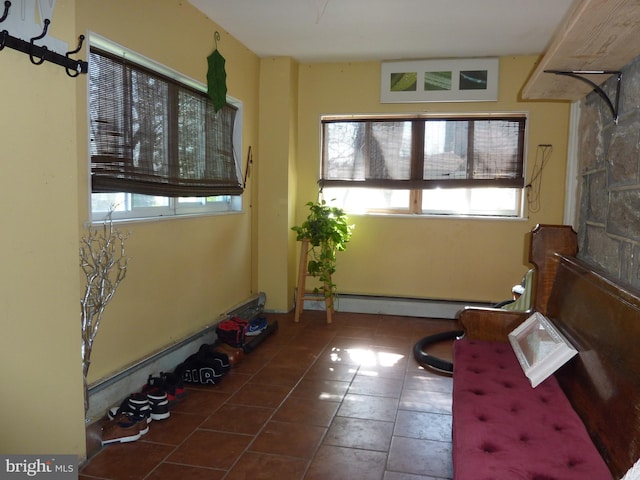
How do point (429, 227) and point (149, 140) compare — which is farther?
point (429, 227)

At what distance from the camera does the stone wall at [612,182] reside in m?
1.97

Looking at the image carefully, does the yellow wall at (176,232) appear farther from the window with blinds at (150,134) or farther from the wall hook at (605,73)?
the wall hook at (605,73)

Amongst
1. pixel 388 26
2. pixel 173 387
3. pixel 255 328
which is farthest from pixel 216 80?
pixel 173 387

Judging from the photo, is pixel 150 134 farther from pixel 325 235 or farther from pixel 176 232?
pixel 325 235

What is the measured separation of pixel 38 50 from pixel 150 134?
54.5 inches

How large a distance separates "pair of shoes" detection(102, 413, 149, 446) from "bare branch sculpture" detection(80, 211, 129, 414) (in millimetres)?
226

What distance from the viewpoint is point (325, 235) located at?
505cm

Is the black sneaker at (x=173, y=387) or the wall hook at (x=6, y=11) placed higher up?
the wall hook at (x=6, y=11)

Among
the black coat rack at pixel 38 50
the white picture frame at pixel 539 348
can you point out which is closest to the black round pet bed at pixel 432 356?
the white picture frame at pixel 539 348

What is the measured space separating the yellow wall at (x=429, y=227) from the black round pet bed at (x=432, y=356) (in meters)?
0.89

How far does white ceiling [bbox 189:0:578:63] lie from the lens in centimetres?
382

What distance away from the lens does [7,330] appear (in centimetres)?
190

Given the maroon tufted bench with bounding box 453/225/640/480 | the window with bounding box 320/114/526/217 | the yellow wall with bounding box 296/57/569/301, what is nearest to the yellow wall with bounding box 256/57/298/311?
the yellow wall with bounding box 296/57/569/301
